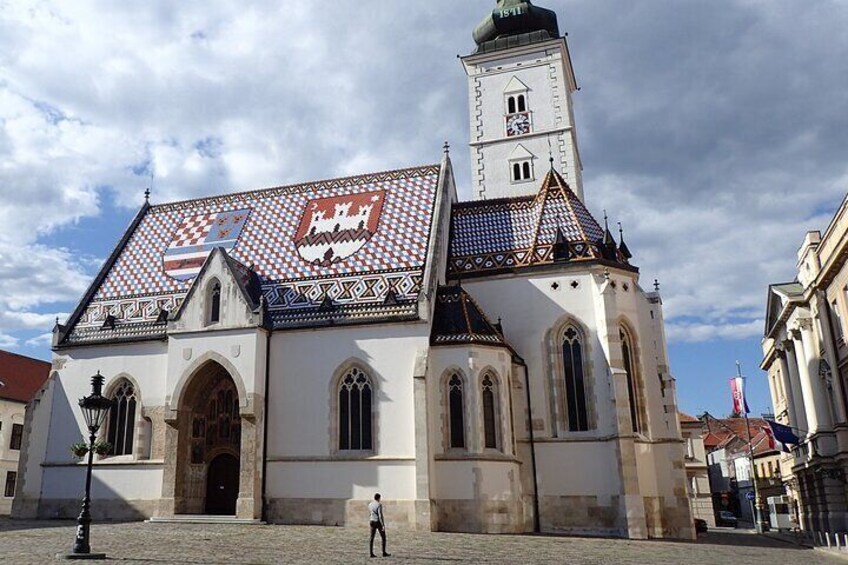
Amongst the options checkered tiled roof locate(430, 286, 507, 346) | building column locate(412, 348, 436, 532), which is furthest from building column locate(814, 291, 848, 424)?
building column locate(412, 348, 436, 532)

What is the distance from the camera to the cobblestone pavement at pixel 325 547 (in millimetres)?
15078

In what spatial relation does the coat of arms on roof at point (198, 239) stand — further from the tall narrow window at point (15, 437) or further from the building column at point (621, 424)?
the tall narrow window at point (15, 437)

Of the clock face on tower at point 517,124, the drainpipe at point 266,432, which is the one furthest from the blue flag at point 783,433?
the drainpipe at point 266,432

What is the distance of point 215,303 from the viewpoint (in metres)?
26.8

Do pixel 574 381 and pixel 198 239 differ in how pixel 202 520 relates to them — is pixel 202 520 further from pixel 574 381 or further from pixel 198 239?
pixel 574 381

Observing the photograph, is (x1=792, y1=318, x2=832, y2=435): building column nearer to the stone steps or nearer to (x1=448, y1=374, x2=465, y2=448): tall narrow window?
(x1=448, y1=374, x2=465, y2=448): tall narrow window

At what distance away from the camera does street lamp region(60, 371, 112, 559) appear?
14602 millimetres

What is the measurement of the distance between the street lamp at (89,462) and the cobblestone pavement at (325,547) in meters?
0.52

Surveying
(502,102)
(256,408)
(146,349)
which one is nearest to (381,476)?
(256,408)

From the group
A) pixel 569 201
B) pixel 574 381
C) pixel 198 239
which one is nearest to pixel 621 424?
pixel 574 381

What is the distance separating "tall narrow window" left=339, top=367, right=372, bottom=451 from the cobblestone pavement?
10.3 ft

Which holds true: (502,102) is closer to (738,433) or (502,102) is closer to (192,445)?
(192,445)

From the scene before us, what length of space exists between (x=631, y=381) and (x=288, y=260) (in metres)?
14.5

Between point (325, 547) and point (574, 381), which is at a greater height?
point (574, 381)
